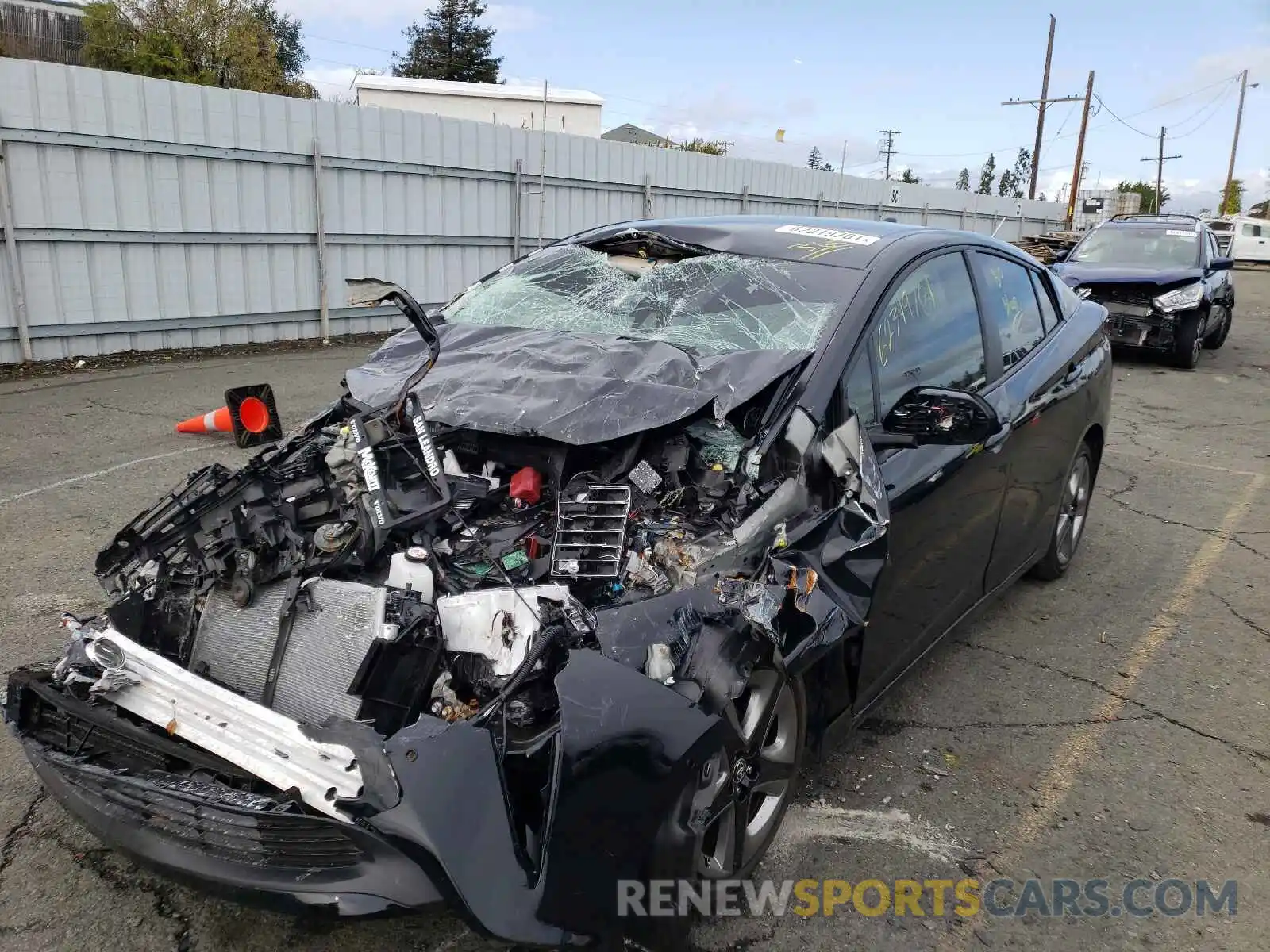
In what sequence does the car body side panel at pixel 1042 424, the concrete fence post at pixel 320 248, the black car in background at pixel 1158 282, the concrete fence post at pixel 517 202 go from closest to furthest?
the car body side panel at pixel 1042 424 → the concrete fence post at pixel 320 248 → the black car in background at pixel 1158 282 → the concrete fence post at pixel 517 202

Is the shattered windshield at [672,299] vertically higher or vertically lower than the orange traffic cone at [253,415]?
higher

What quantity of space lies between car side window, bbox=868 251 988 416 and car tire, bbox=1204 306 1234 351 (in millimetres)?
11332

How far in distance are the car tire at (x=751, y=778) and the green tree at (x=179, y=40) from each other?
23714 mm

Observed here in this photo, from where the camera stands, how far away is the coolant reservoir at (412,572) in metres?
2.34

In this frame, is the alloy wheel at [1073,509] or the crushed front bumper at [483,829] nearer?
the crushed front bumper at [483,829]

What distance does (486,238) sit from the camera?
12094 mm

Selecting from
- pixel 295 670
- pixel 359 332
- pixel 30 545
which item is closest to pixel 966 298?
pixel 295 670

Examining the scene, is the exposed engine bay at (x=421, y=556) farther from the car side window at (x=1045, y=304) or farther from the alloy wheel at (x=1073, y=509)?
the alloy wheel at (x=1073, y=509)

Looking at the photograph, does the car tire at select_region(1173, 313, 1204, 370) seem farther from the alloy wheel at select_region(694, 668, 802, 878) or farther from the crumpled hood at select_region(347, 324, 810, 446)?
the alloy wheel at select_region(694, 668, 802, 878)

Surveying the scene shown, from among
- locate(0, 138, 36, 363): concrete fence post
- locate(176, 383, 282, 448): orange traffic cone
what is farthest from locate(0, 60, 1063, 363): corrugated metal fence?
locate(176, 383, 282, 448): orange traffic cone

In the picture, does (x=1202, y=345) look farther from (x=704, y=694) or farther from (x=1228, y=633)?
(x=704, y=694)

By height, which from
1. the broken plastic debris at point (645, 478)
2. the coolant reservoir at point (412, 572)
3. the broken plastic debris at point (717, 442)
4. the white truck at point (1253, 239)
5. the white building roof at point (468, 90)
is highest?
the white building roof at point (468, 90)

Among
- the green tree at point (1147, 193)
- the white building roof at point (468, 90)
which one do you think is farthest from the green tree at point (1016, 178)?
the white building roof at point (468, 90)

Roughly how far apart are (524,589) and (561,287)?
1828 mm
